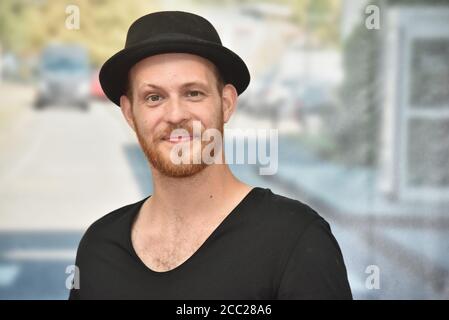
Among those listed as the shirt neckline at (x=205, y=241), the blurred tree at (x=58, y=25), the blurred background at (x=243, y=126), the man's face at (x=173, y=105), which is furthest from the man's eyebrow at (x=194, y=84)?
the blurred tree at (x=58, y=25)

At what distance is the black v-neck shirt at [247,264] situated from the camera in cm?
192

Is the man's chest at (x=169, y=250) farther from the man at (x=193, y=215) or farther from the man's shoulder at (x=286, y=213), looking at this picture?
the man's shoulder at (x=286, y=213)

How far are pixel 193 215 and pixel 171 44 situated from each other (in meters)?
0.52

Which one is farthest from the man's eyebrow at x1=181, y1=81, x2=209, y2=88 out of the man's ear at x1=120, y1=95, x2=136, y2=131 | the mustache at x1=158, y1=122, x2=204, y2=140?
the man's ear at x1=120, y1=95, x2=136, y2=131

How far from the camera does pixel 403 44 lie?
246 inches

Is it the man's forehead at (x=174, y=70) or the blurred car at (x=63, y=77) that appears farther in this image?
the blurred car at (x=63, y=77)

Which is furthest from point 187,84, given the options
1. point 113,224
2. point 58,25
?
point 58,25

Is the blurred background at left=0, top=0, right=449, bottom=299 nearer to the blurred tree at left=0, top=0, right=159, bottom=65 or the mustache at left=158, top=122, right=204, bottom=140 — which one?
the blurred tree at left=0, top=0, right=159, bottom=65

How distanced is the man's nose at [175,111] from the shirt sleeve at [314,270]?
46 cm

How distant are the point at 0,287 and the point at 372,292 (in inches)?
110

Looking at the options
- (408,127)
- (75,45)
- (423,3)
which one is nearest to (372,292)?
(408,127)

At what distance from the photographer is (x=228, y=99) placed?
2.26 metres

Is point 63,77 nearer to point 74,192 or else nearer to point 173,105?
point 74,192
